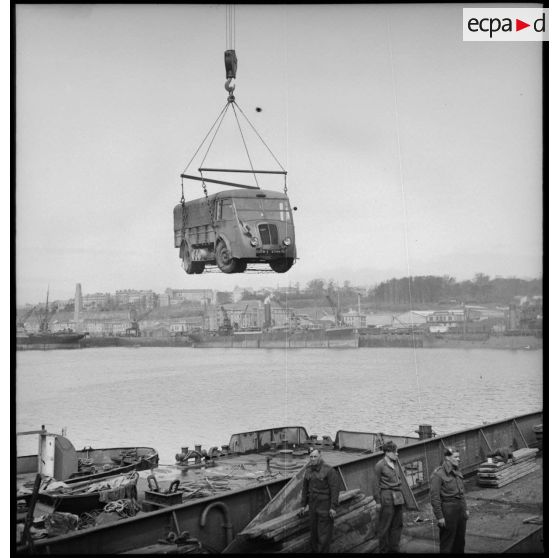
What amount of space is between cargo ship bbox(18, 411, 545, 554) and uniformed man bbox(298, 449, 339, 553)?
317 millimetres

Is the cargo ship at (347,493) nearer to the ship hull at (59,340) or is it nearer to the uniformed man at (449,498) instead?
the uniformed man at (449,498)

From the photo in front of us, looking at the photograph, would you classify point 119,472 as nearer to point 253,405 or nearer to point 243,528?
point 243,528

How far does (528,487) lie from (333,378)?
2352 cm

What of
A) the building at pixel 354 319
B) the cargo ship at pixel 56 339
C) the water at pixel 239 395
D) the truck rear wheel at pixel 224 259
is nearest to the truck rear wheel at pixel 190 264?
the truck rear wheel at pixel 224 259

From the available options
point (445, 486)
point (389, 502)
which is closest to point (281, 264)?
point (389, 502)

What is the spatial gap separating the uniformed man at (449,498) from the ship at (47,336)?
6.95 m

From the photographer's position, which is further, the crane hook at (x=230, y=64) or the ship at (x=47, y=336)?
the ship at (x=47, y=336)

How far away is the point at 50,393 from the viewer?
24.4 m

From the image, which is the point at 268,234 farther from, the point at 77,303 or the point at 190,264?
the point at 77,303

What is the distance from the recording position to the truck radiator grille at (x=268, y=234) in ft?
30.4

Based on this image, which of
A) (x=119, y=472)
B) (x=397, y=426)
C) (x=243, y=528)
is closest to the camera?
(x=243, y=528)

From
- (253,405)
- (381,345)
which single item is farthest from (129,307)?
(381,345)

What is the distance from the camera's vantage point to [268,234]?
931cm

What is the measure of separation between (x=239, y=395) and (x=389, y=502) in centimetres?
2202
